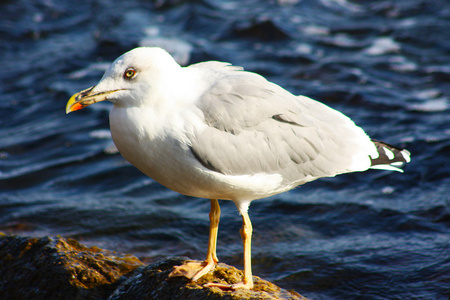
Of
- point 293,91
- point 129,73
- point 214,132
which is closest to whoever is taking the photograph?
point 129,73

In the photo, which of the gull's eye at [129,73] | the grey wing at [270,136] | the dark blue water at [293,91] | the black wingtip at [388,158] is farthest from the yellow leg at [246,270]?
the gull's eye at [129,73]

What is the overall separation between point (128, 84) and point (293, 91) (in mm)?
6325

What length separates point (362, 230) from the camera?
6.94 m

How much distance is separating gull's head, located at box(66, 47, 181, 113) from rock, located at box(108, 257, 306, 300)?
4.83 feet

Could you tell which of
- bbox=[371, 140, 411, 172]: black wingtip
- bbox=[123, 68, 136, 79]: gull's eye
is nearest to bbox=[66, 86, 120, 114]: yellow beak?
bbox=[123, 68, 136, 79]: gull's eye

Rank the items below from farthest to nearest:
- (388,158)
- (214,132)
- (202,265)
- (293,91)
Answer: (293,91), (388,158), (202,265), (214,132)

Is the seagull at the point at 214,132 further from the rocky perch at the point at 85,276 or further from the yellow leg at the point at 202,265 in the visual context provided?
the rocky perch at the point at 85,276

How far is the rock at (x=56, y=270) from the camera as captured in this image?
475 centimetres

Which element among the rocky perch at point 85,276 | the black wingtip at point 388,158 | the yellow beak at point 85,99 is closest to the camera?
the yellow beak at point 85,99

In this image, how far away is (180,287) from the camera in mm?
4469

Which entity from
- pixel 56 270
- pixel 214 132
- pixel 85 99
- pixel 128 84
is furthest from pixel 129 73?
pixel 56 270

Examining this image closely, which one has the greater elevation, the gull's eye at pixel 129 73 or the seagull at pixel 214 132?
the gull's eye at pixel 129 73

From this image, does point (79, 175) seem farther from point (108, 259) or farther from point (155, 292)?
point (155, 292)

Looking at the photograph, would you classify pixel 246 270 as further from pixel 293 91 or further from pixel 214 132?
pixel 293 91
